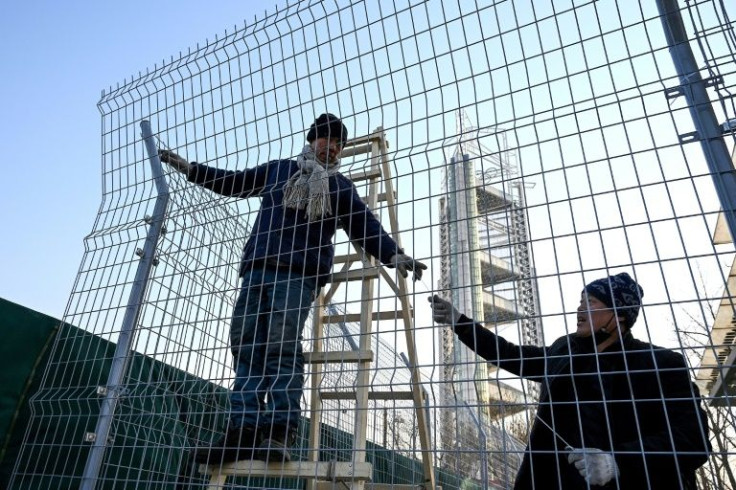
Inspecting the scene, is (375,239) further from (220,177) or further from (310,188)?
(220,177)

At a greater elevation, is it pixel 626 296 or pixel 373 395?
pixel 626 296

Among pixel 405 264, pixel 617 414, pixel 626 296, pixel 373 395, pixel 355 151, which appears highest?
pixel 355 151

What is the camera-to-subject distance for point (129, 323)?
2.90m

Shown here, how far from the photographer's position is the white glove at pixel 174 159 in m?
3.20

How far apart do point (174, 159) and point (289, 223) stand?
0.87 metres

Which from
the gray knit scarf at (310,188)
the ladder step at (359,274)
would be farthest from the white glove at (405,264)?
the gray knit scarf at (310,188)

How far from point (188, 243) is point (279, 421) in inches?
44.1

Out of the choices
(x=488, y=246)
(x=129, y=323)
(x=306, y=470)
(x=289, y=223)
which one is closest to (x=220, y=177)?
(x=289, y=223)

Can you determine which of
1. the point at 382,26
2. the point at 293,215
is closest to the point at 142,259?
the point at 293,215

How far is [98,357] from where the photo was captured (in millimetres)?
3191

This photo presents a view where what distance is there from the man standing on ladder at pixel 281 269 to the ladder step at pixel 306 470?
0.13ft

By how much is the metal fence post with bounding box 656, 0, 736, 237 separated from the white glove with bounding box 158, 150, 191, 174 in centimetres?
244

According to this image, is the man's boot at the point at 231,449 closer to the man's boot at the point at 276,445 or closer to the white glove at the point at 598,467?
the man's boot at the point at 276,445

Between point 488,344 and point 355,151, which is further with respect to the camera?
point 355,151
